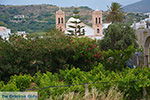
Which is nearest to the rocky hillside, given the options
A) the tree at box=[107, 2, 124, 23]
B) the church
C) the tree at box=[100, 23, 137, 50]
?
the church

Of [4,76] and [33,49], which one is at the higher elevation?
[33,49]

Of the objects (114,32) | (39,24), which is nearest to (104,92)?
(114,32)

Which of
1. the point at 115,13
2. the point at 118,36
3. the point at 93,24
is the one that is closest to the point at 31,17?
the point at 93,24

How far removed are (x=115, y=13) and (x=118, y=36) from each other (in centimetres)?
1381

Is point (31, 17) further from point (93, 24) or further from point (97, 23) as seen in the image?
point (97, 23)

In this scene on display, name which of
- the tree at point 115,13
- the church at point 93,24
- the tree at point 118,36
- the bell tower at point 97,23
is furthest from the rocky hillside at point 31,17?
the tree at point 118,36

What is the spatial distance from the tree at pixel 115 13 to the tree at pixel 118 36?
1270cm

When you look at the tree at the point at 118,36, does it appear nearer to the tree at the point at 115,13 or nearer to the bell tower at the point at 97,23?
the tree at the point at 115,13

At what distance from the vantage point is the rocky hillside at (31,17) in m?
91.4

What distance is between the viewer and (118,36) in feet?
86.6

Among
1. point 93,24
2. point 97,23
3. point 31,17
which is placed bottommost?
point 31,17

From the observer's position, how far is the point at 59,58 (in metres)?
11.4

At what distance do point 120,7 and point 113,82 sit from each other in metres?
34.2

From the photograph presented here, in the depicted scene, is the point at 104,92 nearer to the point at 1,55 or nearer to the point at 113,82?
the point at 113,82
